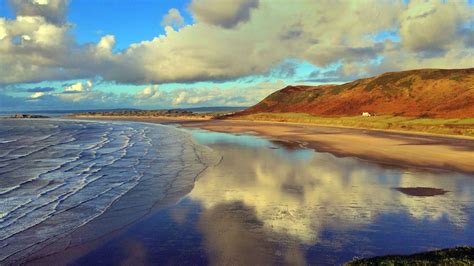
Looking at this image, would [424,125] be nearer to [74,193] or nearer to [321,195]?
[321,195]

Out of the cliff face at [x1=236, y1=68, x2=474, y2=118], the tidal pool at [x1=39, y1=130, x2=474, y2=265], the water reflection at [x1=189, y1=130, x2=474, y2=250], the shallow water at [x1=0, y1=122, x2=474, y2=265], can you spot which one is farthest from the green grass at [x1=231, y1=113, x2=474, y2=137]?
the shallow water at [x1=0, y1=122, x2=474, y2=265]

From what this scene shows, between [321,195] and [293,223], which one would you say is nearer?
[293,223]

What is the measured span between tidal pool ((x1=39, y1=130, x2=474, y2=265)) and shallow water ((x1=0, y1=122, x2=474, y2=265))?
1.0 inches

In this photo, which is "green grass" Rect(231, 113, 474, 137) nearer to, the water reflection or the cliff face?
the cliff face

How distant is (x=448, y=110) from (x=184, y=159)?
6719cm

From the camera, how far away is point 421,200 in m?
14.2

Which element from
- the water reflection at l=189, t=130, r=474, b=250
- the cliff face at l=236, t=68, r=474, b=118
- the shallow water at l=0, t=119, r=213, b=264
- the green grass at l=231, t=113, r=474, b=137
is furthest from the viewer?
the cliff face at l=236, t=68, r=474, b=118

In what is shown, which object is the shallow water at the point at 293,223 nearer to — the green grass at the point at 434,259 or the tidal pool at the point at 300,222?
the tidal pool at the point at 300,222

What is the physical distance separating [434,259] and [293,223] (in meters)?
4.43

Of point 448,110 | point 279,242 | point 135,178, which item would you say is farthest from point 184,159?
point 448,110

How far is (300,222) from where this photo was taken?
11.6 m

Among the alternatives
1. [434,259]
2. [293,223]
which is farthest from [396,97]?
[434,259]

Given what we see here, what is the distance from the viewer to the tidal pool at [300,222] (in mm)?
9258

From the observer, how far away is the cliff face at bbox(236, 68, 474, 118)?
8288 cm
